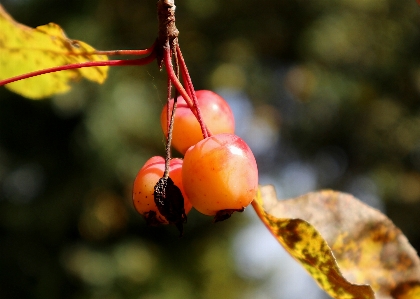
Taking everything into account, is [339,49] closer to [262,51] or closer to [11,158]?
[262,51]

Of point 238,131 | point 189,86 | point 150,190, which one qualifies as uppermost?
point 189,86

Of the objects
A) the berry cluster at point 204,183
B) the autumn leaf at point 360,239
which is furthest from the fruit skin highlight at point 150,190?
the autumn leaf at point 360,239

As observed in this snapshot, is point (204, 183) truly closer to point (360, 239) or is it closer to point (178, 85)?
point (178, 85)

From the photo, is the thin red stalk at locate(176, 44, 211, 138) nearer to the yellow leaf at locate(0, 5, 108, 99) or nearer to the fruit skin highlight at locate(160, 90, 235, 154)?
the fruit skin highlight at locate(160, 90, 235, 154)

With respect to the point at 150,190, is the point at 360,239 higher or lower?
lower

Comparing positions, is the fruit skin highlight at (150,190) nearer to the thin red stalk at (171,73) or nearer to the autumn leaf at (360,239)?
the thin red stalk at (171,73)

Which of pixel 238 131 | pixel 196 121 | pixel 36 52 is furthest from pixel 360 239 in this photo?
pixel 238 131

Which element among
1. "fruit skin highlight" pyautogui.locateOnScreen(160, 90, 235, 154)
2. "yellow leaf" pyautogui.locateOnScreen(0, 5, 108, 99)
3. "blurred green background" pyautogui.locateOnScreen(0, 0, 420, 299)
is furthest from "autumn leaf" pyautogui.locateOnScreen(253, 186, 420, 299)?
"blurred green background" pyautogui.locateOnScreen(0, 0, 420, 299)
